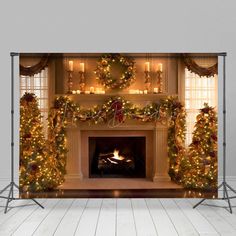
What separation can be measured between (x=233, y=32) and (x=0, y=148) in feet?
12.6

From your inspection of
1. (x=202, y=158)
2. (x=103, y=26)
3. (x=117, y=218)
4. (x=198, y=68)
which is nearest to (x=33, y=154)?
(x=117, y=218)

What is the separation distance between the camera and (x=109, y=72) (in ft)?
21.9

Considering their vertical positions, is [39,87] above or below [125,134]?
above

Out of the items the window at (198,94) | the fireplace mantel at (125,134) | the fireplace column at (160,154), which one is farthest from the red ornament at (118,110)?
the window at (198,94)

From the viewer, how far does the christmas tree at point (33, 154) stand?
655cm

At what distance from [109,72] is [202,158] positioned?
1.78 metres

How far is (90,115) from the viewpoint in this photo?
6711mm

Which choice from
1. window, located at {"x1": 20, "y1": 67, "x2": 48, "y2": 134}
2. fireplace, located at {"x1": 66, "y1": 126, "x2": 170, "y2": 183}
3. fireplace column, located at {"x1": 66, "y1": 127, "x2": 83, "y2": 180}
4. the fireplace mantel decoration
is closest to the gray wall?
window, located at {"x1": 20, "y1": 67, "x2": 48, "y2": 134}

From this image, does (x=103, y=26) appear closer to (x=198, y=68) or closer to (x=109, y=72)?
(x=109, y=72)

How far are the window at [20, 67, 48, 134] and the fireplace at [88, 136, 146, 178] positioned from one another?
84cm

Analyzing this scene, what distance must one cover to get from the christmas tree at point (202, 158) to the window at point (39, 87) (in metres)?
2.09

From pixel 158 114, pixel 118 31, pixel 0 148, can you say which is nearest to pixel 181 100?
pixel 158 114

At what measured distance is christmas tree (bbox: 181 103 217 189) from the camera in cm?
663

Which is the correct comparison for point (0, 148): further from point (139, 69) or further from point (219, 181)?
point (219, 181)
